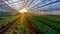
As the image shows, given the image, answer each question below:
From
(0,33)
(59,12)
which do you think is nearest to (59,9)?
(59,12)

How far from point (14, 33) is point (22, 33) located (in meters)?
0.62

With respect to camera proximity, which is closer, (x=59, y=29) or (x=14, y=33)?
(x=59, y=29)

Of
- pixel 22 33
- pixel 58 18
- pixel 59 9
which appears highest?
pixel 59 9

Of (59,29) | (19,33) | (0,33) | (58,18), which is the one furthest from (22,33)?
(58,18)

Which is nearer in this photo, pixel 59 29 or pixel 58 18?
pixel 59 29

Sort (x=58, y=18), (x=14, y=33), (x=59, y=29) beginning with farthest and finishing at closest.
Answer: (x=58, y=18) < (x=14, y=33) < (x=59, y=29)

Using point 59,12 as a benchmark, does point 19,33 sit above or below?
below

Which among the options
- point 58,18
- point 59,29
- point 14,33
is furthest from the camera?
point 58,18

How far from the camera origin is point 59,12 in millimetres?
11133

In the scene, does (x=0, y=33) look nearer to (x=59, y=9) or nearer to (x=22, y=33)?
(x=22, y=33)

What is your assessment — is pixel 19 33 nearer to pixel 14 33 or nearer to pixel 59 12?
pixel 14 33

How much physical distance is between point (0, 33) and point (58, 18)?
18.1 feet

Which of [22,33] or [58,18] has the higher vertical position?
[58,18]

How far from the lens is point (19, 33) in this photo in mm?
11008
